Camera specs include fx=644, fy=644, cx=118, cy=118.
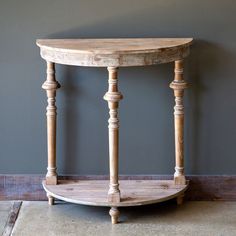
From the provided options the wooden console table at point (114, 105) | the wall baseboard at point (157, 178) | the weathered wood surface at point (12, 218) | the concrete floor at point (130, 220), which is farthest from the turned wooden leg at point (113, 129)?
the weathered wood surface at point (12, 218)

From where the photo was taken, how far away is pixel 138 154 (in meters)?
3.48

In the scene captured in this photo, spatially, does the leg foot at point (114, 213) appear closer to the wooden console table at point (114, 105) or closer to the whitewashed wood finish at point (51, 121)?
the wooden console table at point (114, 105)

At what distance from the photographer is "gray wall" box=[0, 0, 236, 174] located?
3303mm

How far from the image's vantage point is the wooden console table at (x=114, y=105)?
3000 millimetres

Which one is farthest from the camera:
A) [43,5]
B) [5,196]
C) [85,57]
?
[5,196]

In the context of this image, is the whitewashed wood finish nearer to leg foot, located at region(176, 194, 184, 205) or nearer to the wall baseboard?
the wall baseboard

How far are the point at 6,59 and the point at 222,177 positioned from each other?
131 cm

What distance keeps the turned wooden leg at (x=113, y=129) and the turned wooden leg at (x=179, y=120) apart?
1.15 ft

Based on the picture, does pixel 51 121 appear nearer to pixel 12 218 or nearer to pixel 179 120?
pixel 12 218

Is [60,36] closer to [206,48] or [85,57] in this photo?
[85,57]

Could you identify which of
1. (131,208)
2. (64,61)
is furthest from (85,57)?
(131,208)

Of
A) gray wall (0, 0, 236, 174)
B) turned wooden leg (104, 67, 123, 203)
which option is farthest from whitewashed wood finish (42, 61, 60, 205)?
turned wooden leg (104, 67, 123, 203)

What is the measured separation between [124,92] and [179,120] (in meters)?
0.33

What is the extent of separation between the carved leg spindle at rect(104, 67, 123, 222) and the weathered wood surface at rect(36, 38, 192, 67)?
71 millimetres
